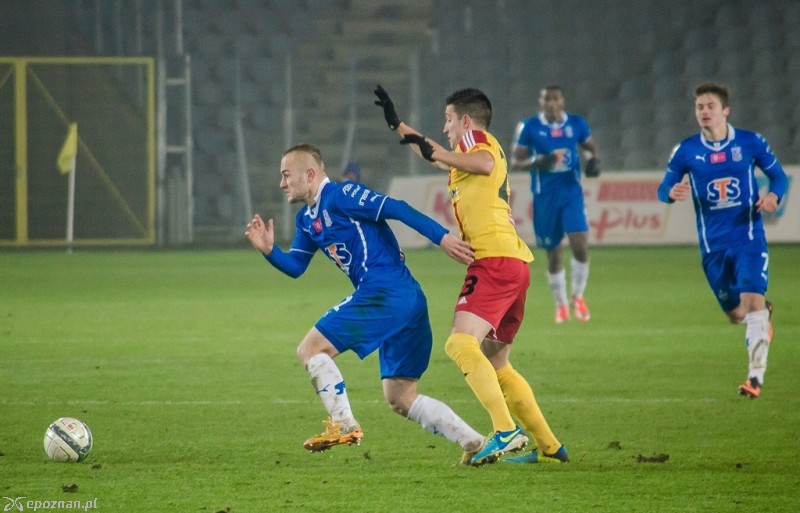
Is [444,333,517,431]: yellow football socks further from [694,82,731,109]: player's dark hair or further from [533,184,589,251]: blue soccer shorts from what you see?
[533,184,589,251]: blue soccer shorts

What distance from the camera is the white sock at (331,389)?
5.95 m

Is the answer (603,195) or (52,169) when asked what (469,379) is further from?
(52,169)

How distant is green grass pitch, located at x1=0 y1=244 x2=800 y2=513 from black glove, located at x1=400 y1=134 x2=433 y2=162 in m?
1.38

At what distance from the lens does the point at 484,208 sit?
620 centimetres

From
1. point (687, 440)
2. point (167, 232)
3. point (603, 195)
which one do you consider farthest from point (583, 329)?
point (167, 232)

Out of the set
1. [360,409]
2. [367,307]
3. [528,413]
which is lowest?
[360,409]

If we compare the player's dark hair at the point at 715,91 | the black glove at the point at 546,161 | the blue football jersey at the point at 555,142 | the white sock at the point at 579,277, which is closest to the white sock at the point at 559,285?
the white sock at the point at 579,277

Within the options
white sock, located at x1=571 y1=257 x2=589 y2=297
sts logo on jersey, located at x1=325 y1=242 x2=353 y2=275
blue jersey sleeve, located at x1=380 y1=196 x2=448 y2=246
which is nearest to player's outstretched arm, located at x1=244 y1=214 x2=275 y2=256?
sts logo on jersey, located at x1=325 y1=242 x2=353 y2=275

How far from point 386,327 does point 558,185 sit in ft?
23.7

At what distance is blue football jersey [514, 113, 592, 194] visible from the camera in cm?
→ 1302

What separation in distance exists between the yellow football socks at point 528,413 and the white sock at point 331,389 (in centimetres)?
74

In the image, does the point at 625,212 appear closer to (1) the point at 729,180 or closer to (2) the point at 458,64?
(2) the point at 458,64

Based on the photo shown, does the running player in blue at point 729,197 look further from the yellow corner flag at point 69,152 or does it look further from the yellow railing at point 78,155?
the yellow railing at point 78,155

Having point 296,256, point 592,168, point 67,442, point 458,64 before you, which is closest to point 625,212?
point 458,64
